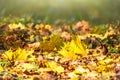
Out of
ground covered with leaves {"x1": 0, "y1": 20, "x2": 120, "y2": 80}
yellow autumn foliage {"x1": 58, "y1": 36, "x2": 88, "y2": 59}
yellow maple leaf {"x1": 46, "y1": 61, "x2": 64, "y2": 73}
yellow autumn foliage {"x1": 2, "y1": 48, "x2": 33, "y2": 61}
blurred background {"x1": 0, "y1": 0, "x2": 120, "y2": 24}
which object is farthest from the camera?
blurred background {"x1": 0, "y1": 0, "x2": 120, "y2": 24}

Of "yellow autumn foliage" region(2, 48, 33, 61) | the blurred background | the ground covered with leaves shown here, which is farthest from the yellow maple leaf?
the blurred background

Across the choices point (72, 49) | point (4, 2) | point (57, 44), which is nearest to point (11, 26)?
point (57, 44)

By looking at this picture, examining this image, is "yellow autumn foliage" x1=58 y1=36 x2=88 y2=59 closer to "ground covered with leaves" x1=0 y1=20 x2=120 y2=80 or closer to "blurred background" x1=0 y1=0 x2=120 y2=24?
"ground covered with leaves" x1=0 y1=20 x2=120 y2=80

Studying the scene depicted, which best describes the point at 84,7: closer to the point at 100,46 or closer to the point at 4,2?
the point at 4,2

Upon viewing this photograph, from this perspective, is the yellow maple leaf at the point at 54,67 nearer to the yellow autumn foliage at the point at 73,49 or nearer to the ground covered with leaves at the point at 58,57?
the ground covered with leaves at the point at 58,57

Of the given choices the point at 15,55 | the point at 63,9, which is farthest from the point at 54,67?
the point at 63,9
